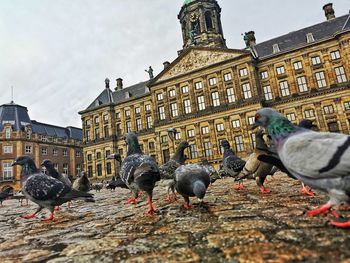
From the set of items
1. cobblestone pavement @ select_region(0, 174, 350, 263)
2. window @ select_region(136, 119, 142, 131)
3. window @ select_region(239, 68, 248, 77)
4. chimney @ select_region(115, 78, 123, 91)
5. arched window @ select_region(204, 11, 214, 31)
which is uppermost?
arched window @ select_region(204, 11, 214, 31)

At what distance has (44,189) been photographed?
14.6 ft

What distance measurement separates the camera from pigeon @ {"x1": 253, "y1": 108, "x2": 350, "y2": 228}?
208cm

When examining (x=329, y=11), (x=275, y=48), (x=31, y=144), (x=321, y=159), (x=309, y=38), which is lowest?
(x=321, y=159)

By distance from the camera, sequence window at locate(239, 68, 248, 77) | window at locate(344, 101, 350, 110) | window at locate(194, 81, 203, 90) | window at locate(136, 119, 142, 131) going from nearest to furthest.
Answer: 1. window at locate(344, 101, 350, 110)
2. window at locate(239, 68, 248, 77)
3. window at locate(194, 81, 203, 90)
4. window at locate(136, 119, 142, 131)

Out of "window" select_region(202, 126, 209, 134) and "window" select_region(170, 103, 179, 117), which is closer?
"window" select_region(202, 126, 209, 134)

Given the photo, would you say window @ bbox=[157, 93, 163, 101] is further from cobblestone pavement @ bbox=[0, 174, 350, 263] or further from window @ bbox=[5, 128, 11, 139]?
cobblestone pavement @ bbox=[0, 174, 350, 263]

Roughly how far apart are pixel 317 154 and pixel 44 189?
463 cm

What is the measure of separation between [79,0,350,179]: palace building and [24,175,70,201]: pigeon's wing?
20.8m

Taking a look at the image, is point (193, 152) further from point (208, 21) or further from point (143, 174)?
point (143, 174)

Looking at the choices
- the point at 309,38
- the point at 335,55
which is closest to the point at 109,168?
the point at 309,38

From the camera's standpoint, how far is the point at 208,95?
35.2 metres

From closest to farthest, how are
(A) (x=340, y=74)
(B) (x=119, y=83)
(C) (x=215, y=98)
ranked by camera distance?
(A) (x=340, y=74) → (C) (x=215, y=98) → (B) (x=119, y=83)

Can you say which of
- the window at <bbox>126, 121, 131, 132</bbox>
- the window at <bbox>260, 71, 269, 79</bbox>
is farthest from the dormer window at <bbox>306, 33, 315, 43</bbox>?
the window at <bbox>126, 121, 131, 132</bbox>

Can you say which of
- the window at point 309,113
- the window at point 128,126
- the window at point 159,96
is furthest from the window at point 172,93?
the window at point 309,113
